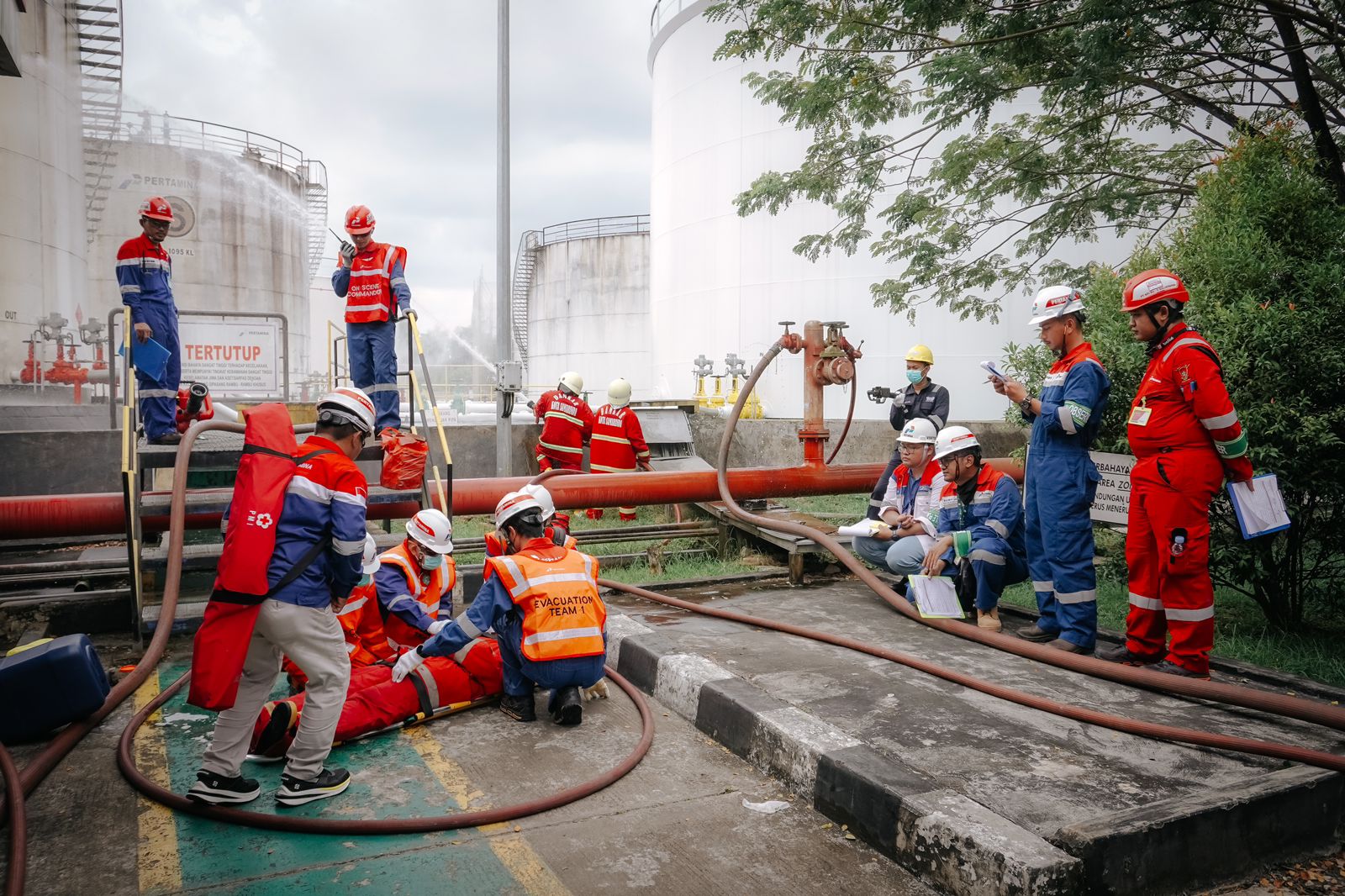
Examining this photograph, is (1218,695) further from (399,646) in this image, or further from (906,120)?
(906,120)

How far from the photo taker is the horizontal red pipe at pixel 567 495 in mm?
5574

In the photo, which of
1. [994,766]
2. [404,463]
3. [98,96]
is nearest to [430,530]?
[404,463]

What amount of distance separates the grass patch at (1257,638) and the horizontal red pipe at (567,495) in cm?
181

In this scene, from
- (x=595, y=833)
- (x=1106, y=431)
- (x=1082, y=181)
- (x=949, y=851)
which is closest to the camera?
(x=949, y=851)

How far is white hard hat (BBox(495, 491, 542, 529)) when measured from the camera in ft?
14.2

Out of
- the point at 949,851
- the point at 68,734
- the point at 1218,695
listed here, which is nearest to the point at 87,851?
the point at 68,734

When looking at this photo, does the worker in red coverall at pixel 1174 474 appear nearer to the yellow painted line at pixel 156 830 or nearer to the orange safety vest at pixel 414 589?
the orange safety vest at pixel 414 589

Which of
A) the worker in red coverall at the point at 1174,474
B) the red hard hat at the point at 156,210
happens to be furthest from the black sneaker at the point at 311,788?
the red hard hat at the point at 156,210

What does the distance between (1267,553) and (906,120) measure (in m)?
14.0

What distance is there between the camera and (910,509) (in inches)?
252

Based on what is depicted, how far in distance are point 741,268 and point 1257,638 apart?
Result: 15.7 m

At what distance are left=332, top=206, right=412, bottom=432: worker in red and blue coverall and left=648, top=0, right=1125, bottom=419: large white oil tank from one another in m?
12.3

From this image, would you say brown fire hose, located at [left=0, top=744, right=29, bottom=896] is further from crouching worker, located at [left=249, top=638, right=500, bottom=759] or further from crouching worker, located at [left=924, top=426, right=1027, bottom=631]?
crouching worker, located at [left=924, top=426, right=1027, bottom=631]

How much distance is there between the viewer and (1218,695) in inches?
147
